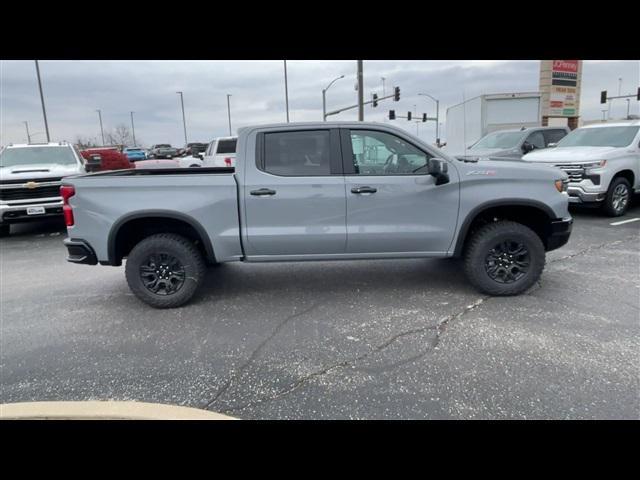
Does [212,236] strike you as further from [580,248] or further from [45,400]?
[580,248]

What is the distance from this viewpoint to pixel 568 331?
3672 mm

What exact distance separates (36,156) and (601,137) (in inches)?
496

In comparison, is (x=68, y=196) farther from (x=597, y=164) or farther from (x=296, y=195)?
(x=597, y=164)

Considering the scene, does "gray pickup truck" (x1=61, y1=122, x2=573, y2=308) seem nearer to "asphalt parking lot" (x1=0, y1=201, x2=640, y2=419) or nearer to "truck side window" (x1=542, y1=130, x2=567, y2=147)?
"asphalt parking lot" (x1=0, y1=201, x2=640, y2=419)

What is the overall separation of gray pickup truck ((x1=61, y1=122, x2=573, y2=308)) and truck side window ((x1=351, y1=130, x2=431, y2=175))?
11 mm

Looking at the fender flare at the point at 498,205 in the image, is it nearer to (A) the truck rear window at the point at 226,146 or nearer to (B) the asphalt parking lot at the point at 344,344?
(B) the asphalt parking lot at the point at 344,344

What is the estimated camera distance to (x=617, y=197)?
8.34 meters

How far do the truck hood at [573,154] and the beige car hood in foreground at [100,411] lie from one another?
8.23m

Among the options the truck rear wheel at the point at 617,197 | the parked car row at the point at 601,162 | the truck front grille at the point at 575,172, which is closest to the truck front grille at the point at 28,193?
the parked car row at the point at 601,162

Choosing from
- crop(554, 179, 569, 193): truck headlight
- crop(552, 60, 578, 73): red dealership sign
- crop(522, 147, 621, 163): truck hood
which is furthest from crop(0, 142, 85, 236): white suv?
crop(552, 60, 578, 73): red dealership sign

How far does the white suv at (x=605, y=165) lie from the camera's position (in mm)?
7914

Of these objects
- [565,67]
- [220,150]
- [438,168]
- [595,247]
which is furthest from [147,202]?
[565,67]
